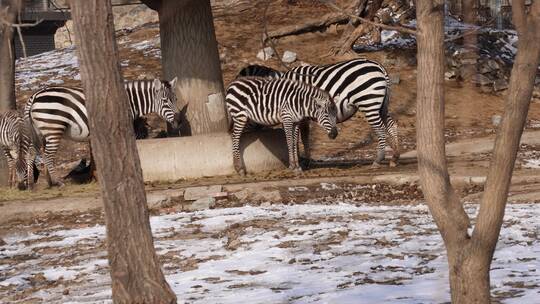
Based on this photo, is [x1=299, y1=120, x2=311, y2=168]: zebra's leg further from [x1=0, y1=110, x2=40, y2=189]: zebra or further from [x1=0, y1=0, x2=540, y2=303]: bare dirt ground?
[x1=0, y1=110, x2=40, y2=189]: zebra

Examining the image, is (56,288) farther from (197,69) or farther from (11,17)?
(197,69)

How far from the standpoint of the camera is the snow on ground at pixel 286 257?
8.64 metres

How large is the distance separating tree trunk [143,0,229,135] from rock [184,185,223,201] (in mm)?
3098

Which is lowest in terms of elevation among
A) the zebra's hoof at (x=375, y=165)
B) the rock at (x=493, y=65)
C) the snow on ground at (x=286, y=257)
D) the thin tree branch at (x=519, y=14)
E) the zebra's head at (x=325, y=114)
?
the snow on ground at (x=286, y=257)

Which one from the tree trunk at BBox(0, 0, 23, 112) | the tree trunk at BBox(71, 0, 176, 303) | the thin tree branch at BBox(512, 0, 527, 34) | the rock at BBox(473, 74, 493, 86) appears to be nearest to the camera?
the thin tree branch at BBox(512, 0, 527, 34)

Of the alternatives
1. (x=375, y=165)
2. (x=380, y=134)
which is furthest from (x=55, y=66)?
(x=375, y=165)

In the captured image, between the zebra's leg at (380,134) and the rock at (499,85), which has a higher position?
the rock at (499,85)

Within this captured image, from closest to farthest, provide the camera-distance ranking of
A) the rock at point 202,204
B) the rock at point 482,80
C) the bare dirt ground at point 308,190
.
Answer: the bare dirt ground at point 308,190 → the rock at point 202,204 → the rock at point 482,80

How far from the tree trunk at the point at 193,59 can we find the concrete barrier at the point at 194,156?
0.80 meters

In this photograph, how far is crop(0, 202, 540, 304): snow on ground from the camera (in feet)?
28.3

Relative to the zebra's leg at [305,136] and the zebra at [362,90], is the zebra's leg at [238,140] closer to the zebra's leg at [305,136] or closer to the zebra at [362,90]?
the zebra's leg at [305,136]

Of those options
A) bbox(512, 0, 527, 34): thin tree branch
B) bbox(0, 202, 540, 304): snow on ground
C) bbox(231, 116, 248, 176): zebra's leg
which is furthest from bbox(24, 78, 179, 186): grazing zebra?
bbox(512, 0, 527, 34): thin tree branch

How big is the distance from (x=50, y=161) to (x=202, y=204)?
3.95m

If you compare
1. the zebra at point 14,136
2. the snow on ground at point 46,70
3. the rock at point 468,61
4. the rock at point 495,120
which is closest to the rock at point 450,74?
the rock at point 468,61
